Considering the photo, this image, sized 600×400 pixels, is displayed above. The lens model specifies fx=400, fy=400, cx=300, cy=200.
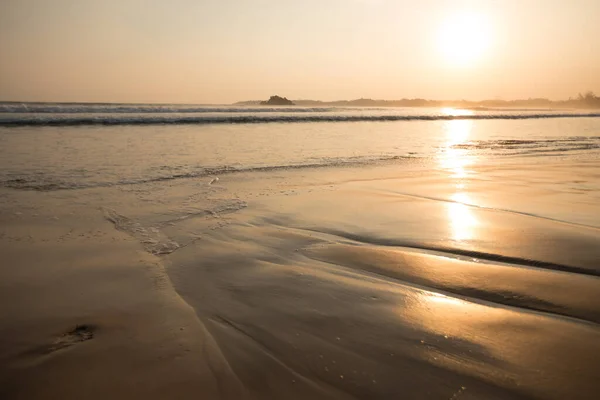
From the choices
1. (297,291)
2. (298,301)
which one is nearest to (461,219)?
(297,291)

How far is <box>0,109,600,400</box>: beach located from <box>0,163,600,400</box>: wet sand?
14mm

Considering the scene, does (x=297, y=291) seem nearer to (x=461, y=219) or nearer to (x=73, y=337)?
(x=73, y=337)

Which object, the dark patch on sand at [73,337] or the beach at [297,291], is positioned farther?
the dark patch on sand at [73,337]

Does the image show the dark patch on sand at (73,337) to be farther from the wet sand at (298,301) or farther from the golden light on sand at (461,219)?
the golden light on sand at (461,219)

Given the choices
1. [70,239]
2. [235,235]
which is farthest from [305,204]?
[70,239]

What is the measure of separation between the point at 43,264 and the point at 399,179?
6.37m

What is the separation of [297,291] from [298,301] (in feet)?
0.55

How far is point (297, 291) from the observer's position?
310 centimetres

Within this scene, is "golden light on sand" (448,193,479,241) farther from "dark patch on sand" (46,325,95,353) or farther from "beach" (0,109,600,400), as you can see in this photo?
"dark patch on sand" (46,325,95,353)

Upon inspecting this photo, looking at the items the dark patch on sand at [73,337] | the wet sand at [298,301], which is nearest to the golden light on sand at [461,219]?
the wet sand at [298,301]

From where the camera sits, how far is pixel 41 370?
6.93 feet

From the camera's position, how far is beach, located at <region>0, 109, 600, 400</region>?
2057 mm

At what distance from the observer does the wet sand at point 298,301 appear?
2043mm

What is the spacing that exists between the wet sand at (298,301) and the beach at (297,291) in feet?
0.05
